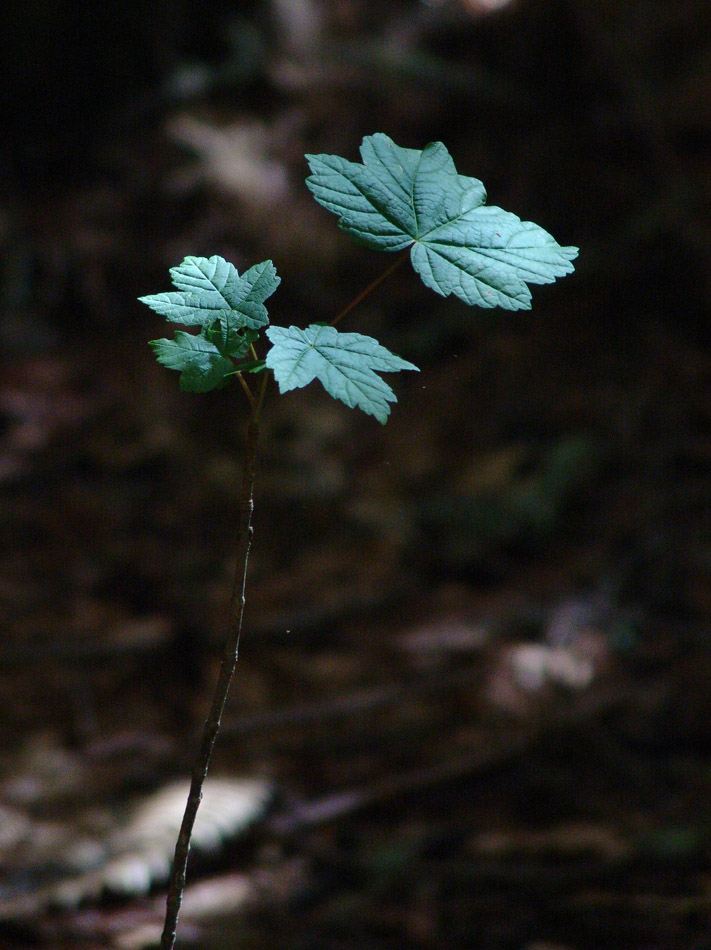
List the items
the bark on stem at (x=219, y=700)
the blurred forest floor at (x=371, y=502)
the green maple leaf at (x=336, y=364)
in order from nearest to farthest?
the green maple leaf at (x=336, y=364) → the bark on stem at (x=219, y=700) → the blurred forest floor at (x=371, y=502)

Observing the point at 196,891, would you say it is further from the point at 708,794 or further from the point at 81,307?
the point at 81,307

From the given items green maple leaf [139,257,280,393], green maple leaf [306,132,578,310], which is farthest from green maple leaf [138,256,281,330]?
green maple leaf [306,132,578,310]

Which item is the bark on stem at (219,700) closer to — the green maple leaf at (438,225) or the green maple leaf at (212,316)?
the green maple leaf at (212,316)

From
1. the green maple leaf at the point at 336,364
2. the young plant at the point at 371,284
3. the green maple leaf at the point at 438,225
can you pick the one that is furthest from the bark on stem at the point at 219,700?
the green maple leaf at the point at 438,225

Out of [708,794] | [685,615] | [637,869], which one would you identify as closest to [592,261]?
[685,615]

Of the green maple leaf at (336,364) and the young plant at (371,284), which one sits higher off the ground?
the young plant at (371,284)

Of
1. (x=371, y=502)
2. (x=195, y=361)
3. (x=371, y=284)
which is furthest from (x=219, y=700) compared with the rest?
(x=371, y=502)

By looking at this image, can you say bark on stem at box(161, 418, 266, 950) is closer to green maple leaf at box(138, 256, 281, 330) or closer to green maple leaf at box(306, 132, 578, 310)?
green maple leaf at box(138, 256, 281, 330)

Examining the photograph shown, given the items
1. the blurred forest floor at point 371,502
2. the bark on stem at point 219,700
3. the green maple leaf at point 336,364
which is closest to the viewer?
the green maple leaf at point 336,364
